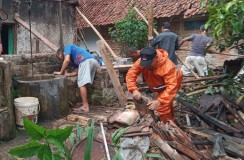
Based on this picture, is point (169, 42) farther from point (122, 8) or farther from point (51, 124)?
point (122, 8)

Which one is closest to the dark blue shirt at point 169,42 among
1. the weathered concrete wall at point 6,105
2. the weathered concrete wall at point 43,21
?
the weathered concrete wall at point 6,105

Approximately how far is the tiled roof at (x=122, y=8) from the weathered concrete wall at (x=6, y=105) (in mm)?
8547

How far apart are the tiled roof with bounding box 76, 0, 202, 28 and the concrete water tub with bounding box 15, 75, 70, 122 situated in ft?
24.3

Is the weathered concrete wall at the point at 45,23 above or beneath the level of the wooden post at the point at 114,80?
above

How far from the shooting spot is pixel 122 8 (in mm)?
15578

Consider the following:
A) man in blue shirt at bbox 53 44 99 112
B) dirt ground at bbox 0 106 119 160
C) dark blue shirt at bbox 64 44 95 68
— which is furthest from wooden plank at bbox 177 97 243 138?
dark blue shirt at bbox 64 44 95 68

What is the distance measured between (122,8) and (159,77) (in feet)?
36.0

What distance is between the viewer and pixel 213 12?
4984mm

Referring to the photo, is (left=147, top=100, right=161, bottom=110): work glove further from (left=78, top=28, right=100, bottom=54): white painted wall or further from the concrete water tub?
(left=78, top=28, right=100, bottom=54): white painted wall

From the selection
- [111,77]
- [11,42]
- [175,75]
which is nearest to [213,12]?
[175,75]

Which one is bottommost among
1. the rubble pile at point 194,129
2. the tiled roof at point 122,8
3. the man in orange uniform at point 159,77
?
the rubble pile at point 194,129

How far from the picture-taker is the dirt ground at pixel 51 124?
475 cm

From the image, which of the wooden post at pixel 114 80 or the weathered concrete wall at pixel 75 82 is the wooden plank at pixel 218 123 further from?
the weathered concrete wall at pixel 75 82

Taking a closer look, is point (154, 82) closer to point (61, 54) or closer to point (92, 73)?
point (92, 73)
